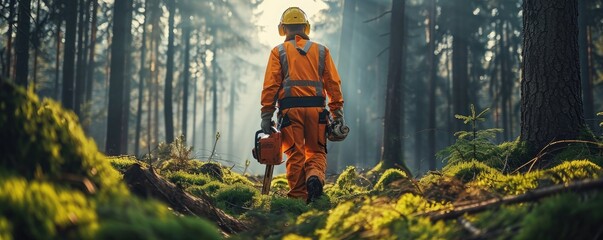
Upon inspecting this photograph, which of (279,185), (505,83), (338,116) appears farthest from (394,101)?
(505,83)

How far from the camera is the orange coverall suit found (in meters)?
6.16

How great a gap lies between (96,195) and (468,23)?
2684 centimetres

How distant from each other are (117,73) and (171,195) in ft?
39.2

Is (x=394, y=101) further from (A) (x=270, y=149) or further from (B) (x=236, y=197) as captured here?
(B) (x=236, y=197)

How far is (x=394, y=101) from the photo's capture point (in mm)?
13336

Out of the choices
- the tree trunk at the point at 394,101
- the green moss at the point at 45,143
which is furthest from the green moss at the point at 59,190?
the tree trunk at the point at 394,101

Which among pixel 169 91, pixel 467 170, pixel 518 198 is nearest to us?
pixel 518 198

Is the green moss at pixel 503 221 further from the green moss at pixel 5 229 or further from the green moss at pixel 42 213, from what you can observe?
the green moss at pixel 5 229

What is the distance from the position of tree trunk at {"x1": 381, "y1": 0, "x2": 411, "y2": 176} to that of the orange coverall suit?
21.9ft

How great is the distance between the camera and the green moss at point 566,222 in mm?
1682

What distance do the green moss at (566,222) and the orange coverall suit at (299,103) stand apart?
4357 mm

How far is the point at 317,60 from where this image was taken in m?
6.44

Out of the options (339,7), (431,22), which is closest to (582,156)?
(431,22)

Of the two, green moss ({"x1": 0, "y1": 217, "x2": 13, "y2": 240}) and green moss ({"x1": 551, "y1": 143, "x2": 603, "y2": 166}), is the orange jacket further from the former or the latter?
green moss ({"x1": 0, "y1": 217, "x2": 13, "y2": 240})
